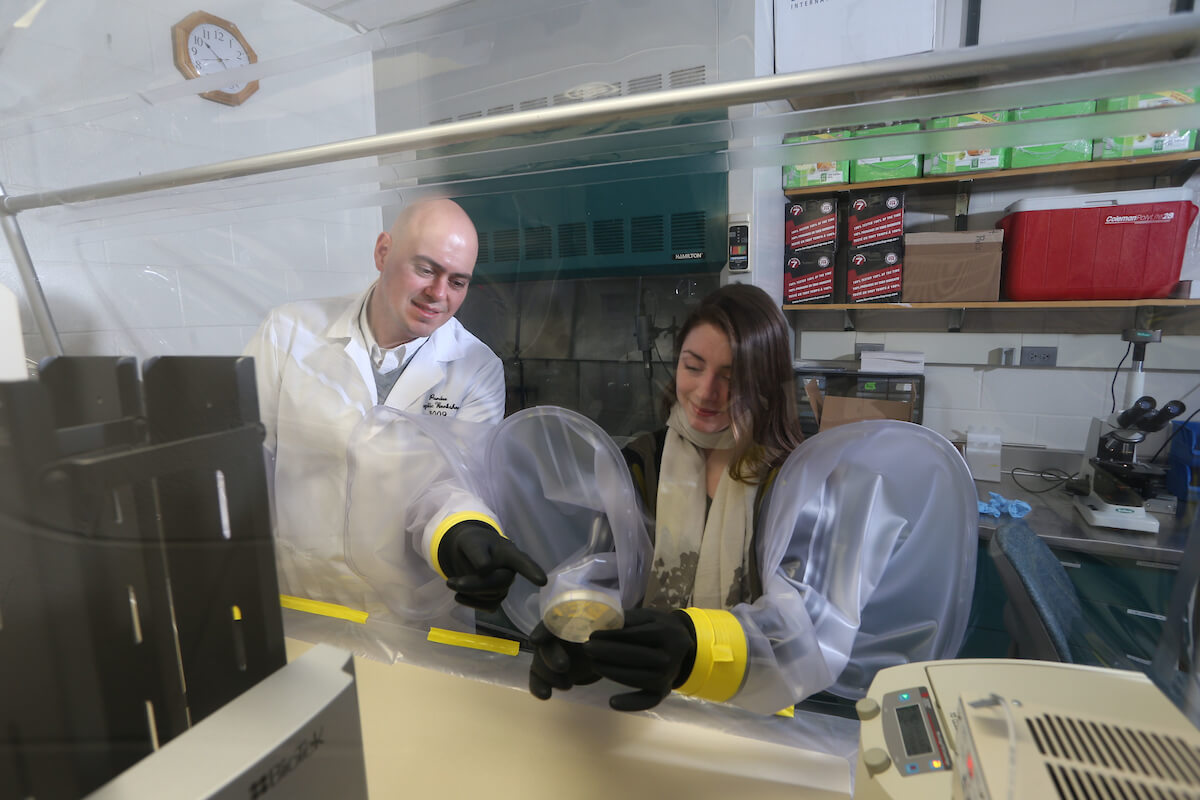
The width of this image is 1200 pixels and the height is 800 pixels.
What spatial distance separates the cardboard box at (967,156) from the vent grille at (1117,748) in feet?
1.86

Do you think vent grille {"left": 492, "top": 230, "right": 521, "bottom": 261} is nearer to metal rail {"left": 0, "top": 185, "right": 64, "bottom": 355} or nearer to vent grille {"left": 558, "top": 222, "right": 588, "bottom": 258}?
vent grille {"left": 558, "top": 222, "right": 588, "bottom": 258}

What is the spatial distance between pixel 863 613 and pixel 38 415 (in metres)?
0.81

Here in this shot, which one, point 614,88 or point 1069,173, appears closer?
point 1069,173

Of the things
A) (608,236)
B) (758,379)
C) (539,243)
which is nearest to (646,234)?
(608,236)

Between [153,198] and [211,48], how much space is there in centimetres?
75

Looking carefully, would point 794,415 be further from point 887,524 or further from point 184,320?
point 184,320

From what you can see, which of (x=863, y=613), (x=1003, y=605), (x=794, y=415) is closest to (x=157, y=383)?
(x=794, y=415)

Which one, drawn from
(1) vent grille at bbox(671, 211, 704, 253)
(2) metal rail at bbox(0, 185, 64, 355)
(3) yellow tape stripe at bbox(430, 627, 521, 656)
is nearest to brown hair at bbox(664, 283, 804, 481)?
(1) vent grille at bbox(671, 211, 704, 253)

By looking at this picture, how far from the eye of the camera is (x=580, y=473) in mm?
814

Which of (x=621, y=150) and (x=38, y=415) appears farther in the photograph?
(x=621, y=150)

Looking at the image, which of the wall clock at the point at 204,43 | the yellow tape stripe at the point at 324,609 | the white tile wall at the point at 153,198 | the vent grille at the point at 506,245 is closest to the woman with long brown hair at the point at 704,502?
the vent grille at the point at 506,245

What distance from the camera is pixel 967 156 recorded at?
678 mm

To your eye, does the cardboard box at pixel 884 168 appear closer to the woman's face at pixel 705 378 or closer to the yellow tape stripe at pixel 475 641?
the woman's face at pixel 705 378

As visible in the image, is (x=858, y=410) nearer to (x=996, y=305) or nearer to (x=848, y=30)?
(x=996, y=305)
